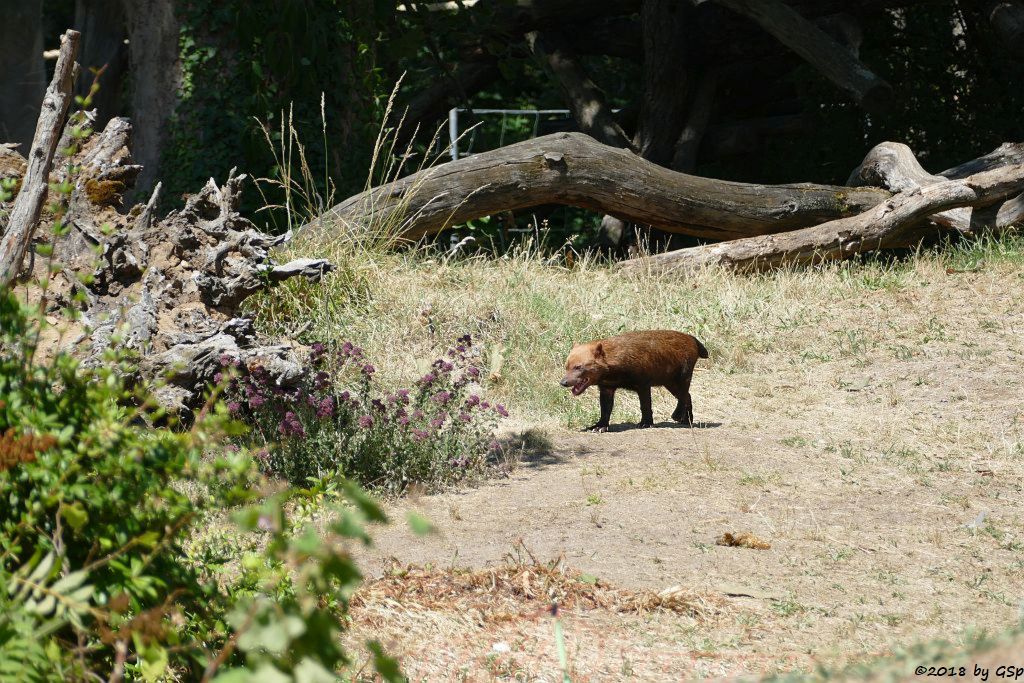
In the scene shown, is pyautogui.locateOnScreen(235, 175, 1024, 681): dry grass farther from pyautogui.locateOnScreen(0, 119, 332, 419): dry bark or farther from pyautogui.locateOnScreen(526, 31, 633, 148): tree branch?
pyautogui.locateOnScreen(526, 31, 633, 148): tree branch

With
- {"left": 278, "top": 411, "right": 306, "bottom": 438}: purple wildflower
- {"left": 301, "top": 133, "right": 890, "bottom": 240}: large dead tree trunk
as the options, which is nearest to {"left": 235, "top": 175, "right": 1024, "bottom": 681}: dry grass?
{"left": 301, "top": 133, "right": 890, "bottom": 240}: large dead tree trunk

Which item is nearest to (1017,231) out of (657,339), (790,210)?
(790,210)

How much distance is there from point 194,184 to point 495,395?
448 centimetres

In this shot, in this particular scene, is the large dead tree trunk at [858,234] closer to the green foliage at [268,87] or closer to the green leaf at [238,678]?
the green foliage at [268,87]

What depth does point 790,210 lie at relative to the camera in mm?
10906

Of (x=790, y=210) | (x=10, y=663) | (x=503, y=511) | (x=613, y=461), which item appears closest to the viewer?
(x=10, y=663)

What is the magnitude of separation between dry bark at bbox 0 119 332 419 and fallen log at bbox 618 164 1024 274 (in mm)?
4647

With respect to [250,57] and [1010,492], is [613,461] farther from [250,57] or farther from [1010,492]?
[250,57]

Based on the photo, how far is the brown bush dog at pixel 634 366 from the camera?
6.86 metres

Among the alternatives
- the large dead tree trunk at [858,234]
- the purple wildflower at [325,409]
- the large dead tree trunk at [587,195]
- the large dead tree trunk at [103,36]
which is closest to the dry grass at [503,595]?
the purple wildflower at [325,409]

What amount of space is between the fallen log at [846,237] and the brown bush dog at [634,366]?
3427mm

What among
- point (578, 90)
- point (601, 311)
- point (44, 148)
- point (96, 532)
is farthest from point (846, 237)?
point (96, 532)

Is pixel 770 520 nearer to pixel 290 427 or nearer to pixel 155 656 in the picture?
pixel 290 427

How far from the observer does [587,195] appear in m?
10.5
